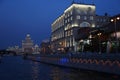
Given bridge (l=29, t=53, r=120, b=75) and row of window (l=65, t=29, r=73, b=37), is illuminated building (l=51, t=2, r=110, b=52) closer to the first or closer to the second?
row of window (l=65, t=29, r=73, b=37)

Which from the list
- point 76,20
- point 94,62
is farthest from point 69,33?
point 94,62

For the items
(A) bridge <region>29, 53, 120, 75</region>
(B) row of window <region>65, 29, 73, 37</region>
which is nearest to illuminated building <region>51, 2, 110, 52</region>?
(B) row of window <region>65, 29, 73, 37</region>

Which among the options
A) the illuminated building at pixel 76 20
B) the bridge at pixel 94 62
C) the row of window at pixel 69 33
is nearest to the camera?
the bridge at pixel 94 62

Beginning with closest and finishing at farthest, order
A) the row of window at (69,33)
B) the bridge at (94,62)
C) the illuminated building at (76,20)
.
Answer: the bridge at (94,62) → the illuminated building at (76,20) → the row of window at (69,33)

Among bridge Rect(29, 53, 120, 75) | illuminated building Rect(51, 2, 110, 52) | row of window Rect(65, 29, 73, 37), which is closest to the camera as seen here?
bridge Rect(29, 53, 120, 75)

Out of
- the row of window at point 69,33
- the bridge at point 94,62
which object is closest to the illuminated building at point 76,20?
the row of window at point 69,33

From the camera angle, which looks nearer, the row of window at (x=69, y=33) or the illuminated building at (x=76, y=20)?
the illuminated building at (x=76, y=20)

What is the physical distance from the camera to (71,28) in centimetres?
16662

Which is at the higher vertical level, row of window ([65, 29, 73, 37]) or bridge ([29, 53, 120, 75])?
row of window ([65, 29, 73, 37])

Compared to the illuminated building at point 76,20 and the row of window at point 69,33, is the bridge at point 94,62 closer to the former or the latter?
the illuminated building at point 76,20

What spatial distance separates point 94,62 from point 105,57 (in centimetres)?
810

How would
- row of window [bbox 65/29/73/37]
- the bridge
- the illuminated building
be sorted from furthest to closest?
1. row of window [bbox 65/29/73/37]
2. the illuminated building
3. the bridge

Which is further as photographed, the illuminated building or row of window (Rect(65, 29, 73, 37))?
row of window (Rect(65, 29, 73, 37))

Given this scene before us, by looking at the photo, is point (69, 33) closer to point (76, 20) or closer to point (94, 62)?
point (76, 20)
